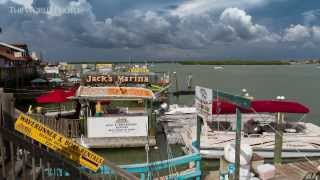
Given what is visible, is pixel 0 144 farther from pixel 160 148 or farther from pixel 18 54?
pixel 18 54

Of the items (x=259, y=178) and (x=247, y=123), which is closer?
(x=259, y=178)

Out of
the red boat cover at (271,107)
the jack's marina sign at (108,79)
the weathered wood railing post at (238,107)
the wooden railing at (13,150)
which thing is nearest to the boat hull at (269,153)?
the red boat cover at (271,107)

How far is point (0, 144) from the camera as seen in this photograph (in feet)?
16.0

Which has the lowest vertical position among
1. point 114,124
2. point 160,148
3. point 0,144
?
point 160,148

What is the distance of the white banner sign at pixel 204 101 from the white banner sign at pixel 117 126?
8.99m

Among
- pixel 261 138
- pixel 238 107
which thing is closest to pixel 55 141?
pixel 238 107

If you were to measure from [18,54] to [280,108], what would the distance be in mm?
45124

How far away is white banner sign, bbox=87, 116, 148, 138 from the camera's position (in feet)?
65.8

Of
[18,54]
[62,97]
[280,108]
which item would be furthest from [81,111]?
[18,54]

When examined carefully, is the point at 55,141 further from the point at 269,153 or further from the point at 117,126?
the point at 269,153

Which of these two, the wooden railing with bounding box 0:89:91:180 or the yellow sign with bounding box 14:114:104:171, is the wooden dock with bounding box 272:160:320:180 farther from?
the wooden railing with bounding box 0:89:91:180

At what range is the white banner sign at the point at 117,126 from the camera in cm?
2006

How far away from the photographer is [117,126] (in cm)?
2027

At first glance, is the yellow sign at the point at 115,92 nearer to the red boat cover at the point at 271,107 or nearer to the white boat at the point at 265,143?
the white boat at the point at 265,143
